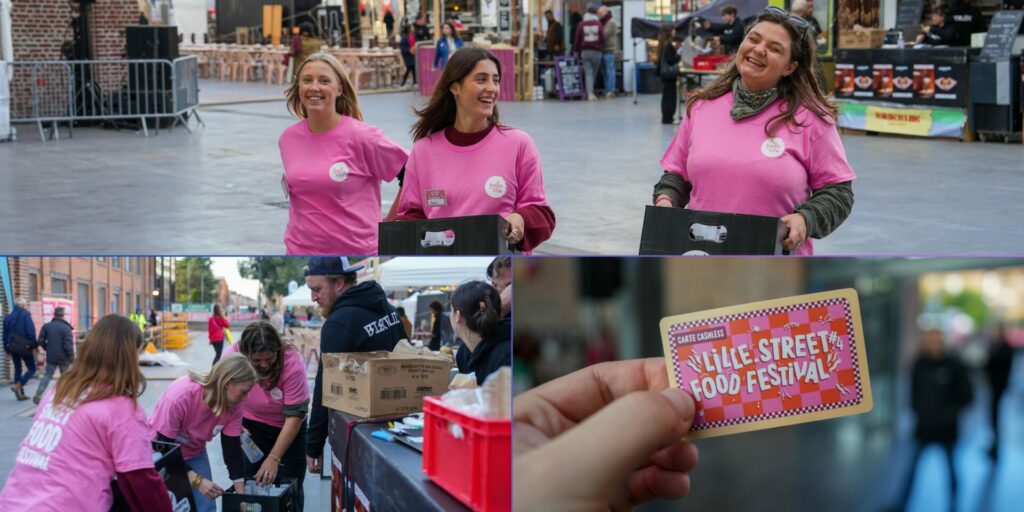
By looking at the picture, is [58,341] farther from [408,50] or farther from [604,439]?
[408,50]

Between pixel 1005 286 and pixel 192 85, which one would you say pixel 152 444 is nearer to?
pixel 1005 286

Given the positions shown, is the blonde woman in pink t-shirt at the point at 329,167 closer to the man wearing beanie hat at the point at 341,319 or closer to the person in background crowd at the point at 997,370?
the man wearing beanie hat at the point at 341,319

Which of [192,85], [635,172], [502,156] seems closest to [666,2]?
[192,85]

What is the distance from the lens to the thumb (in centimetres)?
263

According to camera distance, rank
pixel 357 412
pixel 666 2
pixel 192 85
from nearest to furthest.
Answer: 1. pixel 357 412
2. pixel 192 85
3. pixel 666 2

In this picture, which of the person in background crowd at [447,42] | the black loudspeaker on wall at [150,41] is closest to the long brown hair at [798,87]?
the black loudspeaker on wall at [150,41]

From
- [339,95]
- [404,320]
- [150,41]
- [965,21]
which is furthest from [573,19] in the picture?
[404,320]

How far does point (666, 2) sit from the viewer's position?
112ft

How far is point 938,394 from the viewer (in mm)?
2682

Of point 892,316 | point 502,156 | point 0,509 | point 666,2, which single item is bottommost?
point 0,509

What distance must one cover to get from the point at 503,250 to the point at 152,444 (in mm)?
1182

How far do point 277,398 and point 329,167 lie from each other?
5.52 ft

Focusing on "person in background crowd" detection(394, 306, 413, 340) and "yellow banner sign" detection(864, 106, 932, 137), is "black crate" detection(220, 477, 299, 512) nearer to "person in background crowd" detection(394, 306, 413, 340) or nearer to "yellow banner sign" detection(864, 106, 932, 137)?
"person in background crowd" detection(394, 306, 413, 340)

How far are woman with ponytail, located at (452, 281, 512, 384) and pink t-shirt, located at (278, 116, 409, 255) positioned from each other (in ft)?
5.62
